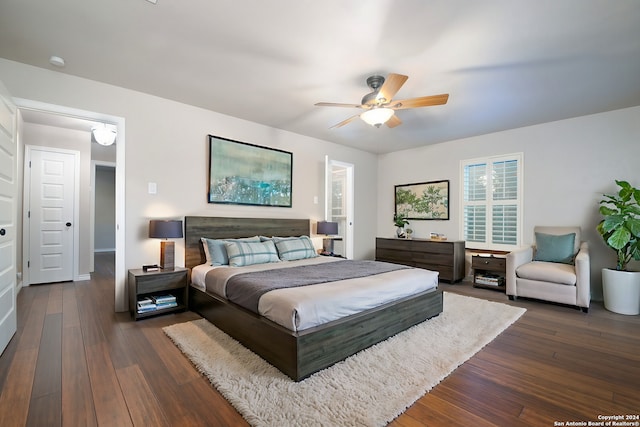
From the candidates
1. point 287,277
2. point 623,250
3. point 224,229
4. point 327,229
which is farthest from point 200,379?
point 623,250

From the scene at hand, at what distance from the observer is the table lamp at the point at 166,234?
3.31 m

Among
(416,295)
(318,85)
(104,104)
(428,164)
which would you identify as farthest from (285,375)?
(428,164)

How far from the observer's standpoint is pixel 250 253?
3.58 meters

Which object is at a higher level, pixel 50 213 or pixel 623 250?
pixel 50 213

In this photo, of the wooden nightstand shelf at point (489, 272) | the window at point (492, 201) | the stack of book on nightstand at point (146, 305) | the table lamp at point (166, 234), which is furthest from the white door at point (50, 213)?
the window at point (492, 201)

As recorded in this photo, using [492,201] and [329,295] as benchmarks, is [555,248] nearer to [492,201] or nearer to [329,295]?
[492,201]

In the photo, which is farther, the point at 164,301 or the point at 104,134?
the point at 104,134

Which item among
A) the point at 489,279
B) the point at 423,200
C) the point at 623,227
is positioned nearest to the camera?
the point at 623,227

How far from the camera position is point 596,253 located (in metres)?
4.07

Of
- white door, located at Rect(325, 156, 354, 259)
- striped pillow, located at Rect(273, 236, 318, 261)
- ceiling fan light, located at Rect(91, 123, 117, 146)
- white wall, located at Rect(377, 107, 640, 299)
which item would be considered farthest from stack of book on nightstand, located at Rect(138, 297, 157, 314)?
white wall, located at Rect(377, 107, 640, 299)

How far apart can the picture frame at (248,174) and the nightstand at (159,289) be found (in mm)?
1166

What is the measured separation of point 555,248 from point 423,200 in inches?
90.6

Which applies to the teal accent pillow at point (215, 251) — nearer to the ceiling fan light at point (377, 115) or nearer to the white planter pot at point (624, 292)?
the ceiling fan light at point (377, 115)

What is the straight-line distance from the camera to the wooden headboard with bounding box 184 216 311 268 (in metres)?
3.76
